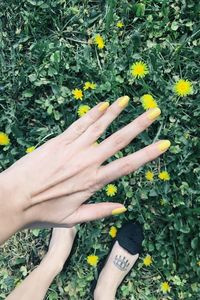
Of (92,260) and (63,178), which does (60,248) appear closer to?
(92,260)

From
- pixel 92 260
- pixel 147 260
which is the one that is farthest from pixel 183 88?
pixel 92 260

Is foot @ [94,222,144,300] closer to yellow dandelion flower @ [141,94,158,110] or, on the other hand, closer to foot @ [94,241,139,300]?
foot @ [94,241,139,300]

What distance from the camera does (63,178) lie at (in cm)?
189

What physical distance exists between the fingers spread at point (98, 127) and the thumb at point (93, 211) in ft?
0.87

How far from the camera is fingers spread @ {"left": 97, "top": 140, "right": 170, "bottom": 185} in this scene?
5.78 feet

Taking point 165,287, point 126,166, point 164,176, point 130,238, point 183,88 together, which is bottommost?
point 165,287

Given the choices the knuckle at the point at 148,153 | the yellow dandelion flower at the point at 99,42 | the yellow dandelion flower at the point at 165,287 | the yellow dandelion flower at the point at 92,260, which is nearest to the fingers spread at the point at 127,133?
the knuckle at the point at 148,153

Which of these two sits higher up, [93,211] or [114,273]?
[93,211]

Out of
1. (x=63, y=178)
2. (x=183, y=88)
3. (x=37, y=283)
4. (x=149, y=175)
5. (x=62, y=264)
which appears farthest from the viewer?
(x=62, y=264)

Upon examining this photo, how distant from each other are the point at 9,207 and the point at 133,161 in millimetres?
530

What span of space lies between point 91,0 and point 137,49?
46 centimetres

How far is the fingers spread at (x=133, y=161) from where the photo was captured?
1761 millimetres

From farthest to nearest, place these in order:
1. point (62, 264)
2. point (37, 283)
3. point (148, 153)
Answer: point (62, 264), point (37, 283), point (148, 153)

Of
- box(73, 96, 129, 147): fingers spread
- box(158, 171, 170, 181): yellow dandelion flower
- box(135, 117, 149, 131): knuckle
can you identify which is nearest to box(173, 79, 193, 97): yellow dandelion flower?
box(158, 171, 170, 181): yellow dandelion flower
